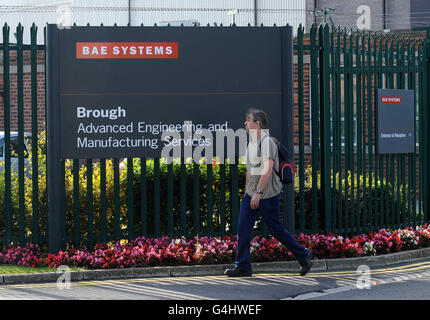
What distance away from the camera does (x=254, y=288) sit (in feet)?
24.8

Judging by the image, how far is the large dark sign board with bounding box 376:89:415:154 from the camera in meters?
10.4

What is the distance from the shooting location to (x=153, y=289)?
7.62 metres

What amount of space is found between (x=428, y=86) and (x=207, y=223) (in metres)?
4.27

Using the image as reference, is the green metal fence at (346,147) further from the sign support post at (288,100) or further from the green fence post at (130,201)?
the green fence post at (130,201)

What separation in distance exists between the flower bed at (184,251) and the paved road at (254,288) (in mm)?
423

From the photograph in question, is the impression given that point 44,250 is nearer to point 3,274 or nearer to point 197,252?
point 3,274

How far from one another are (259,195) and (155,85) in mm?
2153

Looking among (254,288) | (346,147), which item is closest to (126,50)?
(346,147)

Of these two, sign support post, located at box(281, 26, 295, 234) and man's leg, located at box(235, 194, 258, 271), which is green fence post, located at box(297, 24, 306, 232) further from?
man's leg, located at box(235, 194, 258, 271)

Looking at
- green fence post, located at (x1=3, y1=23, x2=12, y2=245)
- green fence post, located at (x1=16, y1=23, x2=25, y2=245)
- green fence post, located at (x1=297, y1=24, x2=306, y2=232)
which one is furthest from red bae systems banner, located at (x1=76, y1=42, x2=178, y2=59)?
green fence post, located at (x1=297, y1=24, x2=306, y2=232)

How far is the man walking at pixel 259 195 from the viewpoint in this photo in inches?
309

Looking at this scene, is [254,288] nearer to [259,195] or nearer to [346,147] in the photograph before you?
[259,195]
